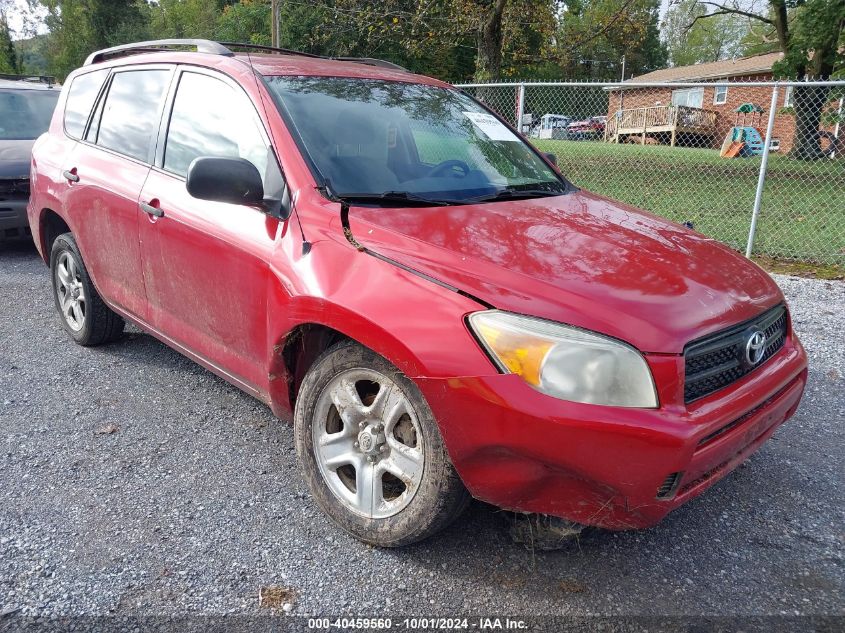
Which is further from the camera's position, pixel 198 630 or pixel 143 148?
pixel 143 148

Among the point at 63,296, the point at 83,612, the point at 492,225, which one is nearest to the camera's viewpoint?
the point at 83,612

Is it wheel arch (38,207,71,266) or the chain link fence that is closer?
wheel arch (38,207,71,266)

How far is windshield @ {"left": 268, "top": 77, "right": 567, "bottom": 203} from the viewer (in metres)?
2.92

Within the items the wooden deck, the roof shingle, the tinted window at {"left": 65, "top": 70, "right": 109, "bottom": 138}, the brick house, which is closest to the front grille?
the tinted window at {"left": 65, "top": 70, "right": 109, "bottom": 138}

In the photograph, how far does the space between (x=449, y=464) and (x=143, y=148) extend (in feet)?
8.16

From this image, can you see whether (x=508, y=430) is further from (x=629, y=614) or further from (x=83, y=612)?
(x=83, y=612)

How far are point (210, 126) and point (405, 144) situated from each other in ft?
3.06

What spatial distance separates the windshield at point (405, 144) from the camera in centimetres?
292

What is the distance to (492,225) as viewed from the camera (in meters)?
2.68

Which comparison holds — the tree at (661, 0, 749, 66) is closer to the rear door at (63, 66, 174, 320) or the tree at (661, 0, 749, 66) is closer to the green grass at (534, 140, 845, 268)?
the green grass at (534, 140, 845, 268)

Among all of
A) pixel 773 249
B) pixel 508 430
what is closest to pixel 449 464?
pixel 508 430

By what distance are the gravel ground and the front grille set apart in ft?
2.48

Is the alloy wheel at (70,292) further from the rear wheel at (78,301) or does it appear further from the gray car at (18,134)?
the gray car at (18,134)

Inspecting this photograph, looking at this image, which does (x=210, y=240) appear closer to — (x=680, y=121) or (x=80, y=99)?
(x=80, y=99)
